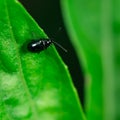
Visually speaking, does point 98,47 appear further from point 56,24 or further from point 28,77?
point 28,77

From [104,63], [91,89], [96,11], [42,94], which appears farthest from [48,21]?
[42,94]

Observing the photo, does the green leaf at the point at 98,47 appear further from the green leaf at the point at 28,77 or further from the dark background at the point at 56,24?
the green leaf at the point at 28,77

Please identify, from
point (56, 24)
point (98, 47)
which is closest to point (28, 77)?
point (98, 47)

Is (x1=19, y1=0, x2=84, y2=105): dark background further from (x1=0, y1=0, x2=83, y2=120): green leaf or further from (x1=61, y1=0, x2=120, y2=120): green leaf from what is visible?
(x1=0, y1=0, x2=83, y2=120): green leaf

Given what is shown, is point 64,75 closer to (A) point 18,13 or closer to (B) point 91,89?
(A) point 18,13

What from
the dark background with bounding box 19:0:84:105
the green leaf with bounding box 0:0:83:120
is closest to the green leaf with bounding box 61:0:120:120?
the dark background with bounding box 19:0:84:105

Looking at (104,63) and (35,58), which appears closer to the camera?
(35,58)
